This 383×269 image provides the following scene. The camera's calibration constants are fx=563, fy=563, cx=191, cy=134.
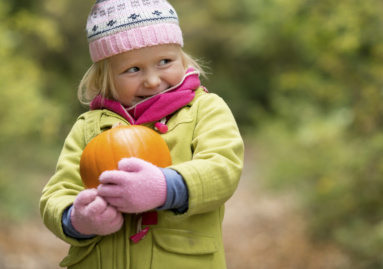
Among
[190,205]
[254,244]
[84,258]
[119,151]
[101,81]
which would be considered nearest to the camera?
[190,205]

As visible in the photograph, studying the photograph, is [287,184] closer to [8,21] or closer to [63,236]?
[8,21]

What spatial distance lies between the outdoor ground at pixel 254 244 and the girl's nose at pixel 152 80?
4.10 meters

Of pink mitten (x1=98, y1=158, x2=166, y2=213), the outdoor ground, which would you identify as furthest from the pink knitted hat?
the outdoor ground

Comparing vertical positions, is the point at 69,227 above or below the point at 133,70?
below

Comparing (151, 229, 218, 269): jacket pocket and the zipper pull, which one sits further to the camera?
the zipper pull

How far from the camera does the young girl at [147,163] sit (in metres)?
2.07

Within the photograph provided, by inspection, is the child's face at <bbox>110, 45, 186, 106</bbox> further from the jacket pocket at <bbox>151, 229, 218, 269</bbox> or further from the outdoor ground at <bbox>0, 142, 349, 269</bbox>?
the outdoor ground at <bbox>0, 142, 349, 269</bbox>

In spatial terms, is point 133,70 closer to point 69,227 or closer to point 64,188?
point 64,188

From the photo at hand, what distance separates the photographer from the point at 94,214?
201 cm

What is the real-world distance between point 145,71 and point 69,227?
2.40 feet

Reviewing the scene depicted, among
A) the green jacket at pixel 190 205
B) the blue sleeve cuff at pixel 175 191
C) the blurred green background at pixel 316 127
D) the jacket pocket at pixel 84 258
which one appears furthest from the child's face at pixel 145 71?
the blurred green background at pixel 316 127

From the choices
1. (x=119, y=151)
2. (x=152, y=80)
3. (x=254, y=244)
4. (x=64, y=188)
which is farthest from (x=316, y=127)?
(x=119, y=151)

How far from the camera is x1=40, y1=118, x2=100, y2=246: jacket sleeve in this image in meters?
2.27

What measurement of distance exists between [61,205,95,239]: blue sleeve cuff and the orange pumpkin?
0.13 m
